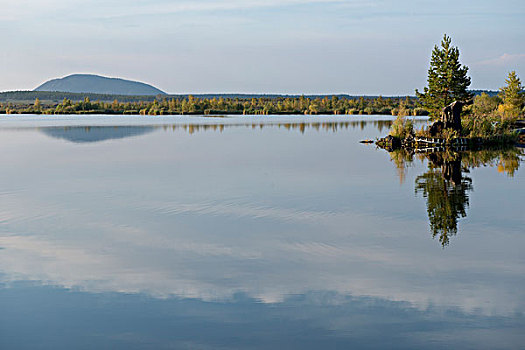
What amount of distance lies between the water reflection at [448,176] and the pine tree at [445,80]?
882 centimetres

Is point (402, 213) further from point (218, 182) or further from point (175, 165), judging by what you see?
point (175, 165)

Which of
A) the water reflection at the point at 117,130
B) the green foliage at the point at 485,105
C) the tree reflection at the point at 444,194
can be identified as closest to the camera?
the tree reflection at the point at 444,194

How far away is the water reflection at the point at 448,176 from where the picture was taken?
9242 millimetres

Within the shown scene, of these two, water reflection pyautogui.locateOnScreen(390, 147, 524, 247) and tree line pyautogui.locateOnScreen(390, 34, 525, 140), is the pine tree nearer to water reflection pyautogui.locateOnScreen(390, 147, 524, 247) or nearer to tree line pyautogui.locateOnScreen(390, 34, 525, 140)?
tree line pyautogui.locateOnScreen(390, 34, 525, 140)

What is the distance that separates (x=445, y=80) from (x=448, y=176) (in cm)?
1882

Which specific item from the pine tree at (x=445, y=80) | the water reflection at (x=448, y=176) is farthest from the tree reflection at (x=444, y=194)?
the pine tree at (x=445, y=80)

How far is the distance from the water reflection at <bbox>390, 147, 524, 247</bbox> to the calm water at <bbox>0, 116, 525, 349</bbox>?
7cm

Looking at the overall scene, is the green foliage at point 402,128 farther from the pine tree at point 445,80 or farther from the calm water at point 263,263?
the calm water at point 263,263

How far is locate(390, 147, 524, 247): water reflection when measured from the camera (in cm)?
924

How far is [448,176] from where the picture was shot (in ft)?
47.9

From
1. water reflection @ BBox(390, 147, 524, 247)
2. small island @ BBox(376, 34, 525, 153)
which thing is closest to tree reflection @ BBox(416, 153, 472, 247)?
water reflection @ BBox(390, 147, 524, 247)

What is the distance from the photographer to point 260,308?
5.41 metres

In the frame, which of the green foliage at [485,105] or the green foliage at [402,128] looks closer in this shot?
the green foliage at [402,128]

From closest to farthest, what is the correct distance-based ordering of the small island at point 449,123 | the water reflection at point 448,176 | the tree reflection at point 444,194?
the tree reflection at point 444,194, the water reflection at point 448,176, the small island at point 449,123
